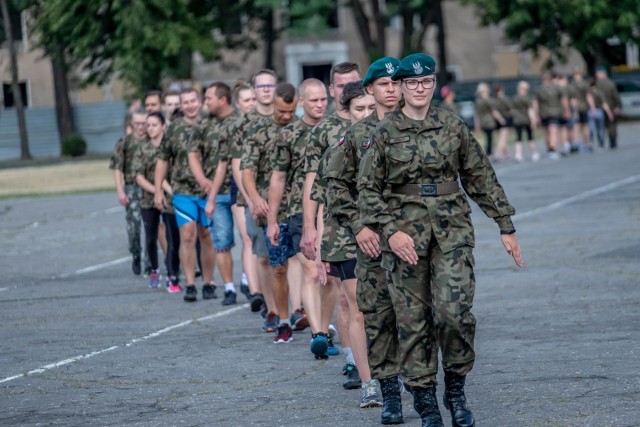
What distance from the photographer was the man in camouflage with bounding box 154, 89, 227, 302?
15.0m

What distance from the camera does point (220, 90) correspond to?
1452 cm

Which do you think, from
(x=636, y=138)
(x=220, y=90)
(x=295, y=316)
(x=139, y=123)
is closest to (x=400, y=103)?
(x=295, y=316)

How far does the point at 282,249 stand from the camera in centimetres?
1199

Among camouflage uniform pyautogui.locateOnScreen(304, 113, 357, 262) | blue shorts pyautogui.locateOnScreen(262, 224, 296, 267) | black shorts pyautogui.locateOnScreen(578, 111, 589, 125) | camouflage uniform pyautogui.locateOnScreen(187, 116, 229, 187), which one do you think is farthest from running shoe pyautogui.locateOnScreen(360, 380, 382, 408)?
black shorts pyautogui.locateOnScreen(578, 111, 589, 125)

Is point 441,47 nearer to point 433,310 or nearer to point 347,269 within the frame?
point 347,269

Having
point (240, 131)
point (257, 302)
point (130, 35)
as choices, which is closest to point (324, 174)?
point (240, 131)

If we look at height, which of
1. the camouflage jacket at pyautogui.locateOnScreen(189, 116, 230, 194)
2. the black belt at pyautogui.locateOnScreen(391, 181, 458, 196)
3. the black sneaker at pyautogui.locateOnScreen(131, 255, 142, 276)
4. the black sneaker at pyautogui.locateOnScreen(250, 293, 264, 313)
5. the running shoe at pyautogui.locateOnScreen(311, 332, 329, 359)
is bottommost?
the black sneaker at pyautogui.locateOnScreen(131, 255, 142, 276)

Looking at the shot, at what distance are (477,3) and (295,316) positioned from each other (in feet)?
149

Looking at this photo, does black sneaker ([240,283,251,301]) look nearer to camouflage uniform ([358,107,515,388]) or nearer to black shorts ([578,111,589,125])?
camouflage uniform ([358,107,515,388])

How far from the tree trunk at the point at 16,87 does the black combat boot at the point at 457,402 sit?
50.7m

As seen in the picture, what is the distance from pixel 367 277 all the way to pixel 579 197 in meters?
16.2

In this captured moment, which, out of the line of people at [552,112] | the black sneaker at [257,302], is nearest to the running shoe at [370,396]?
the black sneaker at [257,302]

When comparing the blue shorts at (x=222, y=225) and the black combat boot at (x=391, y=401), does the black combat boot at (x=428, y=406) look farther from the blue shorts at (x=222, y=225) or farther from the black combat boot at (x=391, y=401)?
the blue shorts at (x=222, y=225)

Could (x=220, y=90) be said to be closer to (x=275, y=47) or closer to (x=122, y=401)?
(x=122, y=401)
